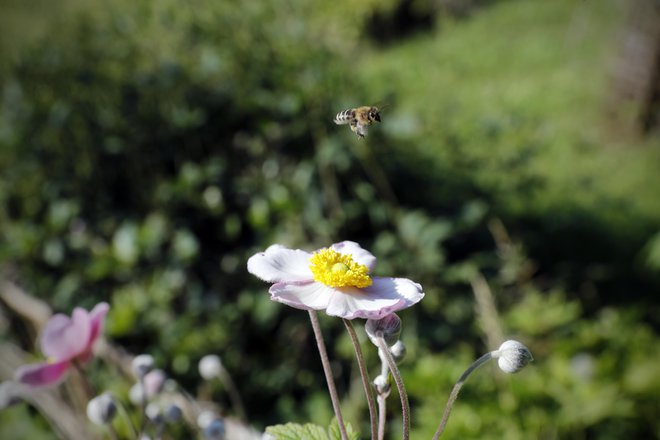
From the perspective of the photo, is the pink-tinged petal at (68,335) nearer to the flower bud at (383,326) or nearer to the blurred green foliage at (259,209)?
the flower bud at (383,326)

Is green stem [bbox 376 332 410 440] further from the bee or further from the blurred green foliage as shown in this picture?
the blurred green foliage

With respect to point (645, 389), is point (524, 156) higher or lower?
higher

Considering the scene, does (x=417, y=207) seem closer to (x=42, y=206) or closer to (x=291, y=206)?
(x=291, y=206)

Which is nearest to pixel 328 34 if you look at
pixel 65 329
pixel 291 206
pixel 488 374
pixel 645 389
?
pixel 291 206

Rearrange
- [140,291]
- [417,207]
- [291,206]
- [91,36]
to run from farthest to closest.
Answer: [91,36] → [417,207] → [140,291] → [291,206]

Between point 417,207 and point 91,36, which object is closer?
point 417,207

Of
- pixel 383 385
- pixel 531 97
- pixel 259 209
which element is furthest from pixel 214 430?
pixel 531 97
